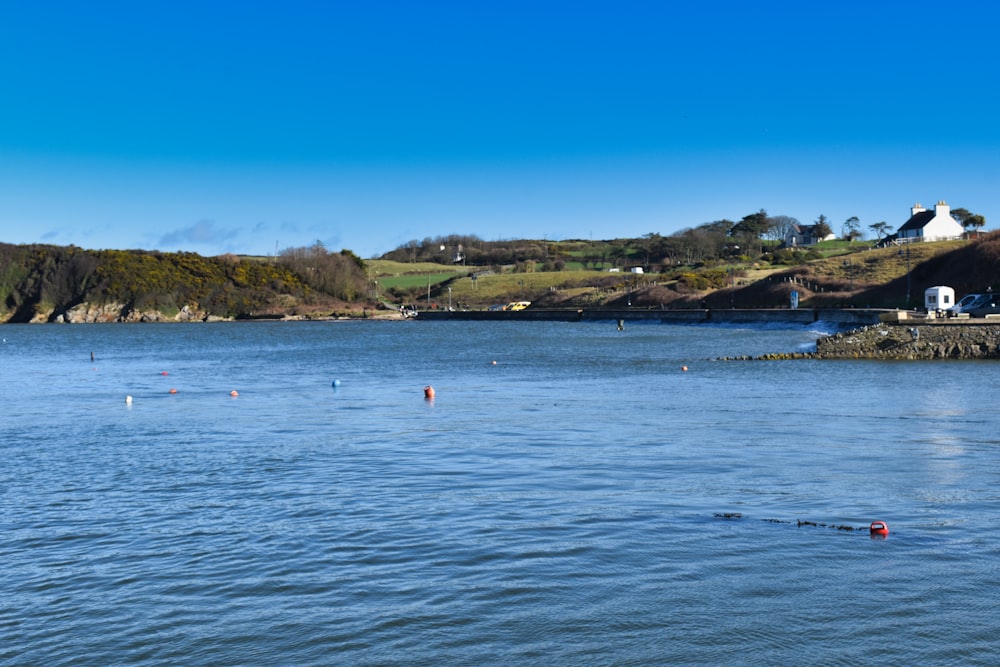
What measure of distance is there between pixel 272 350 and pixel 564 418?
5062 centimetres

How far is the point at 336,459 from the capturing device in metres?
20.0

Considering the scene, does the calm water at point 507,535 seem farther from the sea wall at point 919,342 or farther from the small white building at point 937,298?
the small white building at point 937,298

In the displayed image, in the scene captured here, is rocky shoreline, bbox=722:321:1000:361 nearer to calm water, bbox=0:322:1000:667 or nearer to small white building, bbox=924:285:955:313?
small white building, bbox=924:285:955:313

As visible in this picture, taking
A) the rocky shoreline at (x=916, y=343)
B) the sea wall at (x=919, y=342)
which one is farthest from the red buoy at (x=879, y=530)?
the sea wall at (x=919, y=342)

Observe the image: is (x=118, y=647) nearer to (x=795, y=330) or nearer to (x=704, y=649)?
(x=704, y=649)

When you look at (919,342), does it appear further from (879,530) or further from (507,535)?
(507,535)

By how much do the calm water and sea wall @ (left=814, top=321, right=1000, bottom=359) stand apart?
1793cm

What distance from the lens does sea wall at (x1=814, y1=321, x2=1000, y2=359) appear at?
45.5 m

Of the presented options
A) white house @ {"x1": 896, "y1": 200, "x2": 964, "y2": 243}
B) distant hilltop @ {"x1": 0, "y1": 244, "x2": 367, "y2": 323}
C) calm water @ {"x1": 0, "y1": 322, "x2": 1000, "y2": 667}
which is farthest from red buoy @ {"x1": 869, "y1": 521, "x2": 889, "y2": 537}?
distant hilltop @ {"x1": 0, "y1": 244, "x2": 367, "y2": 323}

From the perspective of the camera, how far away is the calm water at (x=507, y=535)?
30.2ft

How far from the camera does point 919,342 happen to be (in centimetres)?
4669

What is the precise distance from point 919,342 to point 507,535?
39.1 m

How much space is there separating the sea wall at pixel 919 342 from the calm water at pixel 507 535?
58.8 ft

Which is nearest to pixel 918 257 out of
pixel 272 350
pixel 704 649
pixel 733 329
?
pixel 733 329
